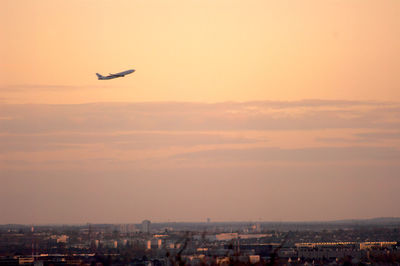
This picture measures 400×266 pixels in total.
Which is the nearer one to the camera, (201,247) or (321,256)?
(201,247)

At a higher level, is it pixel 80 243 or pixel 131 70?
pixel 131 70

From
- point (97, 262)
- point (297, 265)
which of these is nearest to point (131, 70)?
point (297, 265)

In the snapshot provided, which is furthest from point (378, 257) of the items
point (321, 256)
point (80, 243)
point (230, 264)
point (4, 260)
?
point (230, 264)

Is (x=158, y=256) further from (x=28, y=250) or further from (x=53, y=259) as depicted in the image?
(x=28, y=250)

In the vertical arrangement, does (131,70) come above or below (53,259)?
above

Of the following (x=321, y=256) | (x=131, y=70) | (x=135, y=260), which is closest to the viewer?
(x=135, y=260)

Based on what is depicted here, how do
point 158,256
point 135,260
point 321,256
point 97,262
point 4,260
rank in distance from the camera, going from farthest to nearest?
point 321,256 → point 4,260 → point 158,256 → point 135,260 → point 97,262

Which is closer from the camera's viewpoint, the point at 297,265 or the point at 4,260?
the point at 4,260

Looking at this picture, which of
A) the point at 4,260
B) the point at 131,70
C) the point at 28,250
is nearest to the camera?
the point at 4,260

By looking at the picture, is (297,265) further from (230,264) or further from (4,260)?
(230,264)
